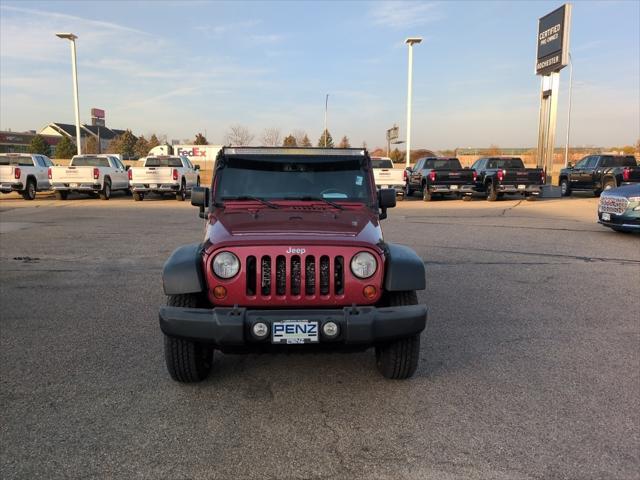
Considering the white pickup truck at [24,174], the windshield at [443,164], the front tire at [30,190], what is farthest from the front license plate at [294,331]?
the front tire at [30,190]

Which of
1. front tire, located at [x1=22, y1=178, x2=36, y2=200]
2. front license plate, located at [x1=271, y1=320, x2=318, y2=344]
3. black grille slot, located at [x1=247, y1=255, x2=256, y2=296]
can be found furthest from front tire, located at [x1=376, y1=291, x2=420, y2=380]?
front tire, located at [x1=22, y1=178, x2=36, y2=200]

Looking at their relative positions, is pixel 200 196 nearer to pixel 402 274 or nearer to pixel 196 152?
pixel 402 274

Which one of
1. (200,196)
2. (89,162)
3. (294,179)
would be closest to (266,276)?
(294,179)

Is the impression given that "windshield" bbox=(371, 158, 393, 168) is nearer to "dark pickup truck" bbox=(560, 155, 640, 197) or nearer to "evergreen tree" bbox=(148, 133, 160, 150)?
"dark pickup truck" bbox=(560, 155, 640, 197)

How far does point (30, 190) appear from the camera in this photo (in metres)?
22.6

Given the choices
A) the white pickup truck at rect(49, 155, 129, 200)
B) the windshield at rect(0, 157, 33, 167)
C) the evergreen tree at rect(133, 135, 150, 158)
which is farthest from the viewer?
the evergreen tree at rect(133, 135, 150, 158)

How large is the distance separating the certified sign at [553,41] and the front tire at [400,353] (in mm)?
25657

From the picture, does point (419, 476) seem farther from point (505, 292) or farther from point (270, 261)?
point (505, 292)

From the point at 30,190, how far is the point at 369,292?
22616 millimetres

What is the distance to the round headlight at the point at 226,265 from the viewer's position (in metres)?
3.76

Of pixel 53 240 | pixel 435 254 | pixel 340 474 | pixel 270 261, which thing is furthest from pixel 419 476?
pixel 53 240

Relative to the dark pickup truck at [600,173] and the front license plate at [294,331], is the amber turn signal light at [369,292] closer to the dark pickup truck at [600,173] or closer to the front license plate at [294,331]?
the front license plate at [294,331]

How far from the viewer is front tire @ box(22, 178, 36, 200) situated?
2239 cm

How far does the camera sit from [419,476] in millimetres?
2959
